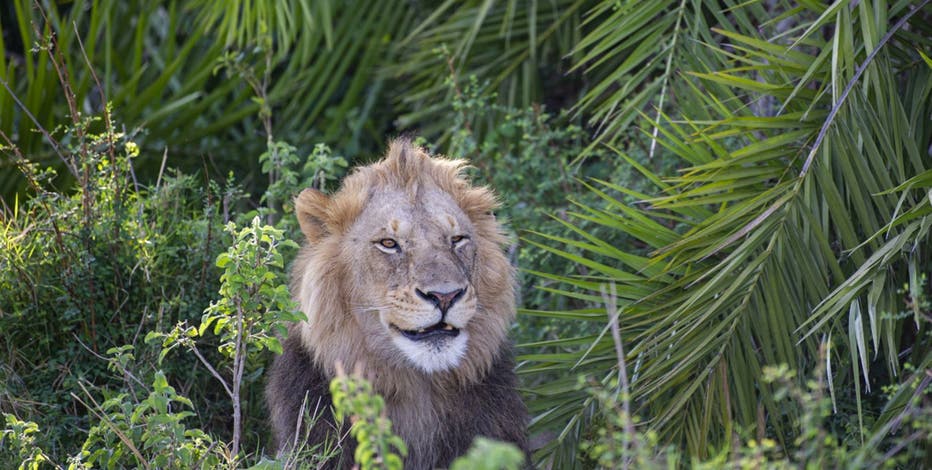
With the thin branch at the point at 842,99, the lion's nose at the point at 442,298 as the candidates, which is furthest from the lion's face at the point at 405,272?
the thin branch at the point at 842,99

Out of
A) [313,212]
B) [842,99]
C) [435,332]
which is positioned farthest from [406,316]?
[842,99]

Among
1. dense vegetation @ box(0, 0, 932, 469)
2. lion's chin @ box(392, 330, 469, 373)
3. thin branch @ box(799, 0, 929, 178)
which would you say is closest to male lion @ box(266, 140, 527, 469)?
lion's chin @ box(392, 330, 469, 373)

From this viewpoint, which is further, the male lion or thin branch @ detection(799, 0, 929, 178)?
thin branch @ detection(799, 0, 929, 178)

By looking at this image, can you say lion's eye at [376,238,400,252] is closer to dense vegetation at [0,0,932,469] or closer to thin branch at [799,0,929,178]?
dense vegetation at [0,0,932,469]

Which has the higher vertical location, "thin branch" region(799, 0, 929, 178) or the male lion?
"thin branch" region(799, 0, 929, 178)

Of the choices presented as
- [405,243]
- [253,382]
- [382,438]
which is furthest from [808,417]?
[253,382]

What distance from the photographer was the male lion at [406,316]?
4.29 metres

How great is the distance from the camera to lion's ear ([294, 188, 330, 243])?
4.63 m

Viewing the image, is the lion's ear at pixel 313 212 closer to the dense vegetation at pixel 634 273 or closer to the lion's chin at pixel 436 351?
the dense vegetation at pixel 634 273

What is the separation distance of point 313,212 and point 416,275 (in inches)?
23.4

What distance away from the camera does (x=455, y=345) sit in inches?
167

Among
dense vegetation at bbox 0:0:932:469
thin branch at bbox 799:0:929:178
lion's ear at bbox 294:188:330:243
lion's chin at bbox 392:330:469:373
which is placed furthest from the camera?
lion's ear at bbox 294:188:330:243

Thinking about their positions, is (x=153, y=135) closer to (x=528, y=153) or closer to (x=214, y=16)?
(x=214, y=16)

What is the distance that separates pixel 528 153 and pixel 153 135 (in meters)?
2.30
